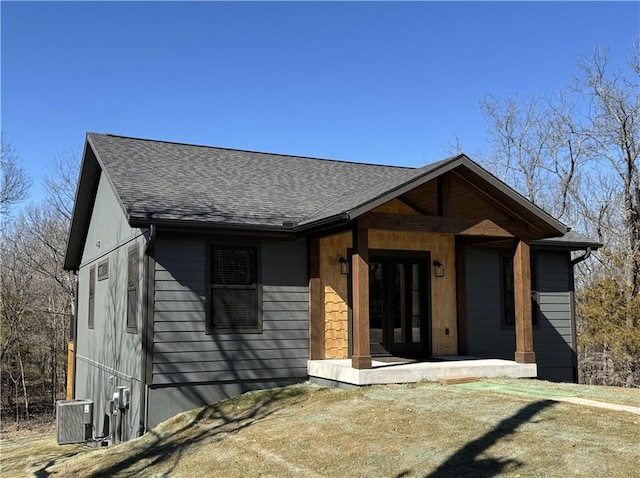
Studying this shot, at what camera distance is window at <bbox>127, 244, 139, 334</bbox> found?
1008 cm

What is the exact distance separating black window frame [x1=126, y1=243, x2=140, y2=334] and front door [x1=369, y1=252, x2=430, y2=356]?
4.09 m

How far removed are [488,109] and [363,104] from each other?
958 centimetres

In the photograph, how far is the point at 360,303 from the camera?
8984 mm

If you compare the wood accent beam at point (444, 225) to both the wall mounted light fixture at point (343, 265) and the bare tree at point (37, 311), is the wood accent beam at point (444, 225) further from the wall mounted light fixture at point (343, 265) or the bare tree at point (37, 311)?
the bare tree at point (37, 311)

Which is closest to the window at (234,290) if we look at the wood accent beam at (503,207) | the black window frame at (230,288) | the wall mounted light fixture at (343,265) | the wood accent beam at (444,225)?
the black window frame at (230,288)

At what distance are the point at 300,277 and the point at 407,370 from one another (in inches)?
98.6

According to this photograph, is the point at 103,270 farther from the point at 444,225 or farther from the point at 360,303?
the point at 444,225

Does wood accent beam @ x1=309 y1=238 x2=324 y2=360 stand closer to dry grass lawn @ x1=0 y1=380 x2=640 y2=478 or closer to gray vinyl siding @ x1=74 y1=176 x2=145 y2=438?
dry grass lawn @ x1=0 y1=380 x2=640 y2=478

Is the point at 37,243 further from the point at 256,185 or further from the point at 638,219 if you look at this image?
the point at 638,219

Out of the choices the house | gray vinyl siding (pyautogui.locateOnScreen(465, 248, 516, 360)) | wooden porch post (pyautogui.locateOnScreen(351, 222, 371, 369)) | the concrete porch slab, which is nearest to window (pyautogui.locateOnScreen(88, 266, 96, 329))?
the house

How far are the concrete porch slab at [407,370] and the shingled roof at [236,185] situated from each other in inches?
88.7

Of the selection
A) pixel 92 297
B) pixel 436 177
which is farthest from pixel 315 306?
pixel 92 297

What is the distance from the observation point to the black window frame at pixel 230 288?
384 inches

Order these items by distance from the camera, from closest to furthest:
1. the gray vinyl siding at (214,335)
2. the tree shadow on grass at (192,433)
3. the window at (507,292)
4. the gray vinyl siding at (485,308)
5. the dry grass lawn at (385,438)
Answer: the dry grass lawn at (385,438), the tree shadow on grass at (192,433), the gray vinyl siding at (214,335), the gray vinyl siding at (485,308), the window at (507,292)
